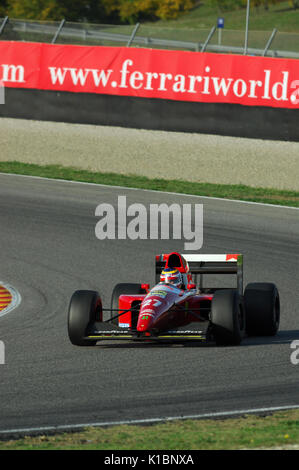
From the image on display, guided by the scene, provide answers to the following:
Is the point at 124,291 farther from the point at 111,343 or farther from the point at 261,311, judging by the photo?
the point at 261,311

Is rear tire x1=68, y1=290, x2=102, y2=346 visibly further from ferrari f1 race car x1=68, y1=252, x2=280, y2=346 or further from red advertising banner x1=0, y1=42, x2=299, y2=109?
red advertising banner x1=0, y1=42, x2=299, y2=109

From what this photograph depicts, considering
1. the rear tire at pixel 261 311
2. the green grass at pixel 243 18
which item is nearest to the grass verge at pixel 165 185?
the rear tire at pixel 261 311

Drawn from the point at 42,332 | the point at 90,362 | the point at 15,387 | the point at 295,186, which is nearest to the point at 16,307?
the point at 42,332

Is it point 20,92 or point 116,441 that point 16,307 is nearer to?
point 116,441

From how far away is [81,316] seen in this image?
416 inches

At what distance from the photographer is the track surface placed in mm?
8602

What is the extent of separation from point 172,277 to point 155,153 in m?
14.0

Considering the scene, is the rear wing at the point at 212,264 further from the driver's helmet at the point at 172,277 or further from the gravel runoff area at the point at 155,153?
the gravel runoff area at the point at 155,153

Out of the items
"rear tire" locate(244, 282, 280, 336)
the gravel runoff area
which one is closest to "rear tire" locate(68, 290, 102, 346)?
"rear tire" locate(244, 282, 280, 336)

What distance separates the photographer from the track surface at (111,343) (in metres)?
8.60

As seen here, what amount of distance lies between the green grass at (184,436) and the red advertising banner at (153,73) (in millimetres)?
16249

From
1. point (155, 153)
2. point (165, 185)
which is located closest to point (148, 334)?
point (165, 185)

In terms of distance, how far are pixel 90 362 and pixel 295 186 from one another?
526 inches

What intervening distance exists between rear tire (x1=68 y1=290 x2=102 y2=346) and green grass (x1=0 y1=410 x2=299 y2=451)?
2873 millimetres
